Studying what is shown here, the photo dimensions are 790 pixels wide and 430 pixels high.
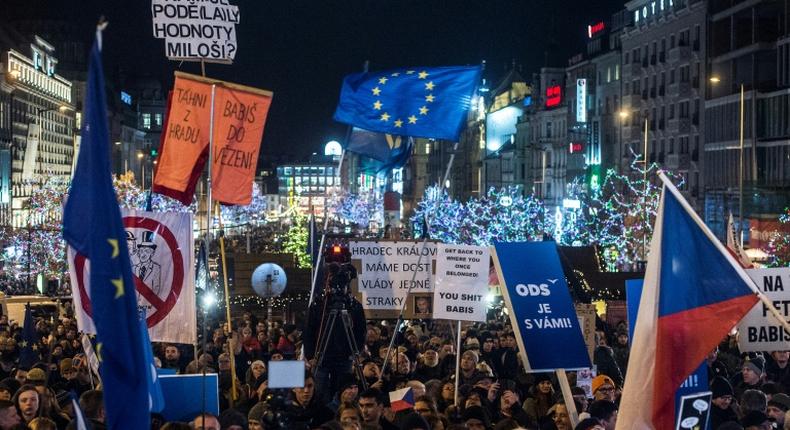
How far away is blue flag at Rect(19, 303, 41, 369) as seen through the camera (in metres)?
16.7

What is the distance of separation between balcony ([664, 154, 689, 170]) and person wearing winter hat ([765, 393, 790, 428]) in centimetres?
6574

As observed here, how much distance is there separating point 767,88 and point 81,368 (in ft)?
180

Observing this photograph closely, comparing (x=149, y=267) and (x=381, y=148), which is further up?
(x=381, y=148)

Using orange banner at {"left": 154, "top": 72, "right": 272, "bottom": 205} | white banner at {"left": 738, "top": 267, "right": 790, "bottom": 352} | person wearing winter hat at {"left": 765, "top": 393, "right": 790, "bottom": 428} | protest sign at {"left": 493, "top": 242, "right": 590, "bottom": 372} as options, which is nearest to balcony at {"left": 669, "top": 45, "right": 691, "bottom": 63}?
orange banner at {"left": 154, "top": 72, "right": 272, "bottom": 205}

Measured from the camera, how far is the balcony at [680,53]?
248ft

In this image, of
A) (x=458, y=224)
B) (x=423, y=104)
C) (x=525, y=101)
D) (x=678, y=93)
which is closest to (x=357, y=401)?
(x=423, y=104)

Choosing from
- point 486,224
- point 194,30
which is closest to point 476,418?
point 194,30

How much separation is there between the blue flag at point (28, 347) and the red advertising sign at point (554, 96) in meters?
90.3

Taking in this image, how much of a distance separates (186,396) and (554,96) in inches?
3849

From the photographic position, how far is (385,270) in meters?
18.1

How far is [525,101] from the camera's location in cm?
12212

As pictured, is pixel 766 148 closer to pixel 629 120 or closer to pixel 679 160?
pixel 679 160

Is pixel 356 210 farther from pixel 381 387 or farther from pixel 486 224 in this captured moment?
pixel 381 387

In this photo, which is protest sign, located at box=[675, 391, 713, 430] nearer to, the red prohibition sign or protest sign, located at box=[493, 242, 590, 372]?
protest sign, located at box=[493, 242, 590, 372]
